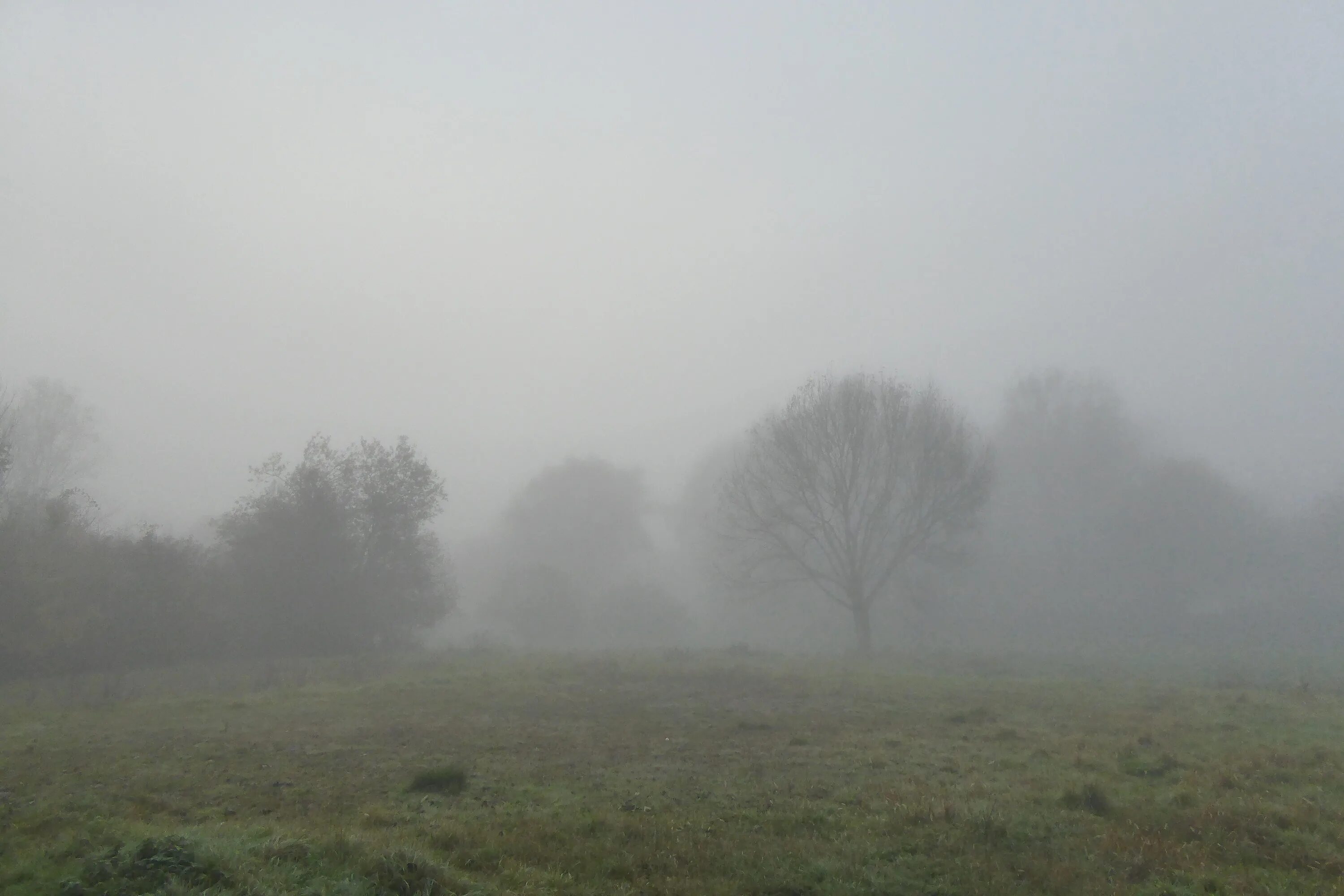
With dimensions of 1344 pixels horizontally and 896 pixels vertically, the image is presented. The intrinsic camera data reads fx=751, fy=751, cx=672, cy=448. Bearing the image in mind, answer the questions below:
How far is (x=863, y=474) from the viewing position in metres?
46.3

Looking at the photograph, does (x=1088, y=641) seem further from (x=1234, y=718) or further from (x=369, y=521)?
(x=369, y=521)

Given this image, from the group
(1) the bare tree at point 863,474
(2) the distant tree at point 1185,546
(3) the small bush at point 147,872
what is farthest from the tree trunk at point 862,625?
(3) the small bush at point 147,872

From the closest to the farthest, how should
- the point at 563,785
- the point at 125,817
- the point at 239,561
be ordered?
the point at 125,817 → the point at 563,785 → the point at 239,561

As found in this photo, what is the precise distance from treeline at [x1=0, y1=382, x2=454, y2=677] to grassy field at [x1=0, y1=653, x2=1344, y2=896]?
9.01 meters

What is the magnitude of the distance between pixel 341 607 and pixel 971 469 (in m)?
37.6

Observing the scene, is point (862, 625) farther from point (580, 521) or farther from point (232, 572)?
point (580, 521)

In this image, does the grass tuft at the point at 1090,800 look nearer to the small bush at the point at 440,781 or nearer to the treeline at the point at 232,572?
the small bush at the point at 440,781

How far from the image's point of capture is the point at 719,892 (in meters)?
8.34

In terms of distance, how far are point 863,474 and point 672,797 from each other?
119 feet

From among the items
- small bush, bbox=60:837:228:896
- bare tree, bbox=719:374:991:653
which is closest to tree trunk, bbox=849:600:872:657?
bare tree, bbox=719:374:991:653

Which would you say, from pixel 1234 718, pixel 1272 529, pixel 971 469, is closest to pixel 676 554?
pixel 971 469

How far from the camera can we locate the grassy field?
8531mm

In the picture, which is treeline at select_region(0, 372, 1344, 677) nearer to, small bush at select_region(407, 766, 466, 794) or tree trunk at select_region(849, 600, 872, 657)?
tree trunk at select_region(849, 600, 872, 657)

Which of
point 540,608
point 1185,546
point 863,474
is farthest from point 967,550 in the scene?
point 540,608
